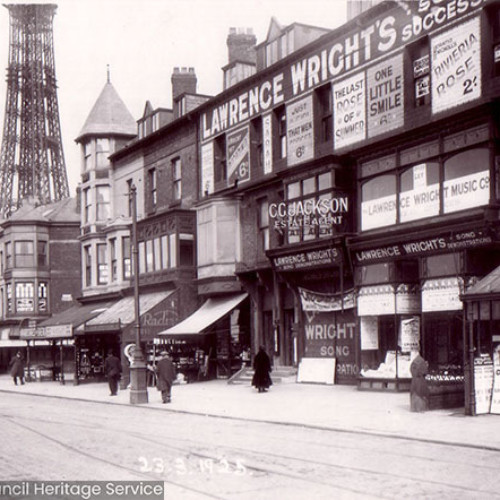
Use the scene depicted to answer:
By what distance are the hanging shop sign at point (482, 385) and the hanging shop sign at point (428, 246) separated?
446 cm

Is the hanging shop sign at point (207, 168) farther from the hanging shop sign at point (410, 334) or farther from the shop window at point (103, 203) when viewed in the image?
the hanging shop sign at point (410, 334)

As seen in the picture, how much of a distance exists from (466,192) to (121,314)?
1843cm

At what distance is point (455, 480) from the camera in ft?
32.6

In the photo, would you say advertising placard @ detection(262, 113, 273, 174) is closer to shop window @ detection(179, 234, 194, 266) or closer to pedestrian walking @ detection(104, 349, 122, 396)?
shop window @ detection(179, 234, 194, 266)

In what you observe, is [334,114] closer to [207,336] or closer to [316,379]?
[316,379]

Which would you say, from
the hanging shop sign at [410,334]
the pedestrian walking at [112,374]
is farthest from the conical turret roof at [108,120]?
the hanging shop sign at [410,334]

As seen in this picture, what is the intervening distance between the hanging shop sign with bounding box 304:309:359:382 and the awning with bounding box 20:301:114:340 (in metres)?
12.5

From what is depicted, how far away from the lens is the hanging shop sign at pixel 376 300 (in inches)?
950

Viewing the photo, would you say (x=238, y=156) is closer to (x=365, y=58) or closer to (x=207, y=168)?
(x=207, y=168)

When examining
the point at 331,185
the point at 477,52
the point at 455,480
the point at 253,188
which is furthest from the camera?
the point at 253,188

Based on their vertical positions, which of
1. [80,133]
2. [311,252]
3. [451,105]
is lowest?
[311,252]

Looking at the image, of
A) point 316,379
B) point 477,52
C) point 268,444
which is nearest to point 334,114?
point 477,52

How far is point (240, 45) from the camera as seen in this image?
3594 cm

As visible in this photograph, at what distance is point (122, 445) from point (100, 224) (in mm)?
31499
